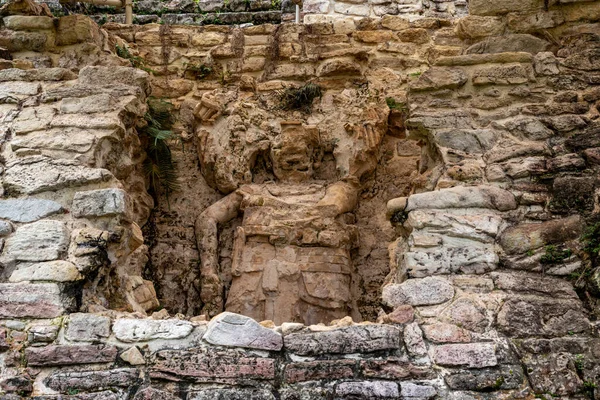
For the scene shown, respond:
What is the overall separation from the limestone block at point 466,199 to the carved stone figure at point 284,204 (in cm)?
82

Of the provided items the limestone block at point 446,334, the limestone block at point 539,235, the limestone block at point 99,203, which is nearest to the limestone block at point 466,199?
the limestone block at point 539,235

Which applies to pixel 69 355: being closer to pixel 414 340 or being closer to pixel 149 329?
pixel 149 329

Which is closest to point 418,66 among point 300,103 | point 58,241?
point 300,103

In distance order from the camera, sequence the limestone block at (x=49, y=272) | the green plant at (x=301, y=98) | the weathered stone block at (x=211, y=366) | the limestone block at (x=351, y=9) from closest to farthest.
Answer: the weathered stone block at (x=211, y=366) → the limestone block at (x=49, y=272) → the green plant at (x=301, y=98) → the limestone block at (x=351, y=9)

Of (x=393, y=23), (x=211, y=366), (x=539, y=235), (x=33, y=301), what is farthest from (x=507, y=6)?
(x=33, y=301)

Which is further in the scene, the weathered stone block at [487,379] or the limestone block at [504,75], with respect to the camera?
the limestone block at [504,75]

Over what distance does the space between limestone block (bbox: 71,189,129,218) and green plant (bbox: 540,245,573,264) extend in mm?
2232

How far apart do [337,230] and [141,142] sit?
1512 millimetres

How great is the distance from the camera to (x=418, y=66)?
595 cm

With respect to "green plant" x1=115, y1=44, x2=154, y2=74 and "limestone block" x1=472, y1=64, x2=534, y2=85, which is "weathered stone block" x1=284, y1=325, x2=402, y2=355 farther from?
"green plant" x1=115, y1=44, x2=154, y2=74

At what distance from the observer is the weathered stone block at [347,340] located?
3.55 meters

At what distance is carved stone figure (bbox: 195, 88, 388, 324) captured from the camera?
4.64 metres

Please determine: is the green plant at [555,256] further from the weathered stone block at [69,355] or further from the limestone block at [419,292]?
the weathered stone block at [69,355]

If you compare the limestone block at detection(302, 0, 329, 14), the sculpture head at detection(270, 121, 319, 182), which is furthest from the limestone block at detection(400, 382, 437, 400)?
the limestone block at detection(302, 0, 329, 14)
